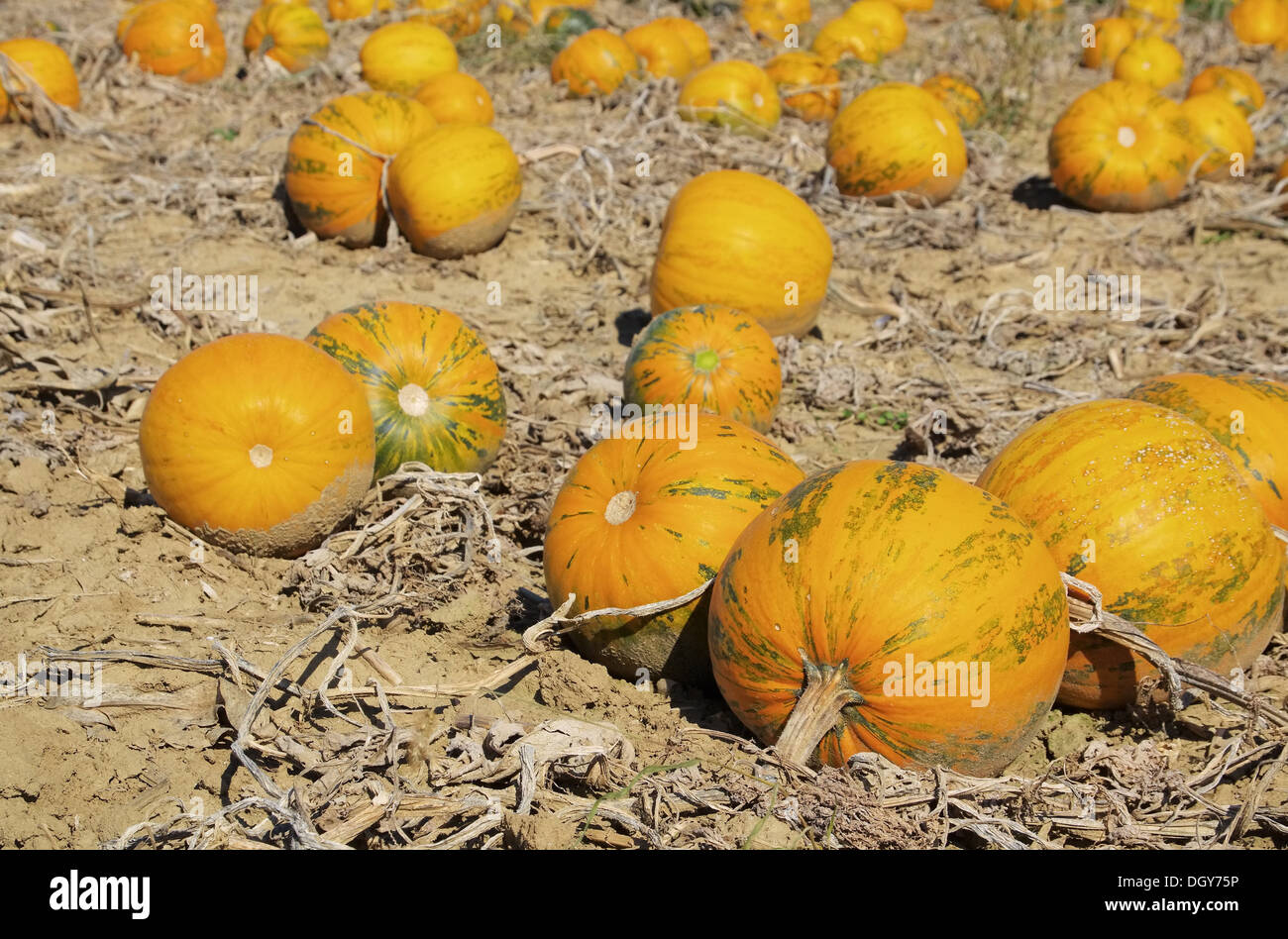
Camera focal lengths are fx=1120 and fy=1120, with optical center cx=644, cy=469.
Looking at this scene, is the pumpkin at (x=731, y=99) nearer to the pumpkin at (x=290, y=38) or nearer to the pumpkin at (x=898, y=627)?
the pumpkin at (x=290, y=38)

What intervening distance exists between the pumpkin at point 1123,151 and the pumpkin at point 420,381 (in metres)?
5.55

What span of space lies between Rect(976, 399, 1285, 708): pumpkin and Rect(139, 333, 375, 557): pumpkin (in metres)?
2.47

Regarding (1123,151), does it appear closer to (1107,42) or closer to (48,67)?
(1107,42)

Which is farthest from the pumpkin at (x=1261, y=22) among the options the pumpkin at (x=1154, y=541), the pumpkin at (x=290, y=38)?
the pumpkin at (x=1154, y=541)

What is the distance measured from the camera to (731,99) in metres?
9.64

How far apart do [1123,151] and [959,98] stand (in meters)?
1.94

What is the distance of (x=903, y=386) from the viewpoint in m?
6.15

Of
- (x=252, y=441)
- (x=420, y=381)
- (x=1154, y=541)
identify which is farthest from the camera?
(x=420, y=381)

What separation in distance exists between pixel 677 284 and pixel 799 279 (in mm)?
681

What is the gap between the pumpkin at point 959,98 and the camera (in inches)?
391

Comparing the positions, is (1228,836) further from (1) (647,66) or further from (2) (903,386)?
(1) (647,66)

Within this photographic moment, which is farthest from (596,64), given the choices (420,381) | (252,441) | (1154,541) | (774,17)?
(1154,541)

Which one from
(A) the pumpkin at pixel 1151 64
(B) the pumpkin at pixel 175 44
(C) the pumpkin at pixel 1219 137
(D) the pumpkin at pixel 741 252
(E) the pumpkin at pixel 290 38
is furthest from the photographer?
(A) the pumpkin at pixel 1151 64

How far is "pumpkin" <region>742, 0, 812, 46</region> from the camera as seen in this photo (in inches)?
513
